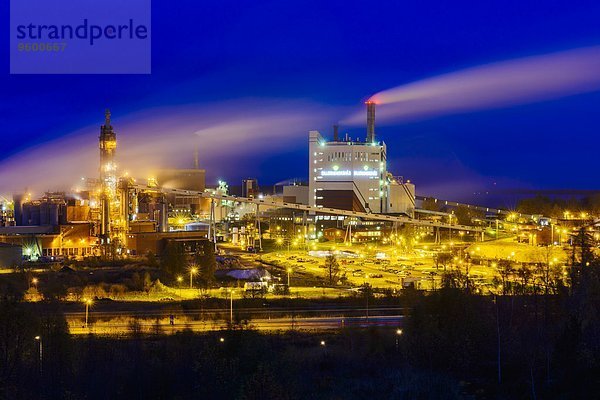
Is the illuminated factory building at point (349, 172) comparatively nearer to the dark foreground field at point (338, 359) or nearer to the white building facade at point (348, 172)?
the white building facade at point (348, 172)

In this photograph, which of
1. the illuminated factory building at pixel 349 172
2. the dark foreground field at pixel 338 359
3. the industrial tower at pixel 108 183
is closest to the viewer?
the dark foreground field at pixel 338 359

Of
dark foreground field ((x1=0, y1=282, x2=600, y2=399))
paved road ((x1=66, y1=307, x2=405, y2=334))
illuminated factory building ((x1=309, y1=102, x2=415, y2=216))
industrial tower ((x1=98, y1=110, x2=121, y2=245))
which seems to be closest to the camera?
dark foreground field ((x1=0, y1=282, x2=600, y2=399))

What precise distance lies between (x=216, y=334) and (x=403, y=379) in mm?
2734

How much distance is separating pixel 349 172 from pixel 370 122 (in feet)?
10.5

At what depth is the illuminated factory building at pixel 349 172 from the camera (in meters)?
31.7

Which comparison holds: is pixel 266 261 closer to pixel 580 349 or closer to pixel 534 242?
pixel 534 242

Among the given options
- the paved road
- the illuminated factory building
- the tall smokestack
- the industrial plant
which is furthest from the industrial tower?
the tall smokestack

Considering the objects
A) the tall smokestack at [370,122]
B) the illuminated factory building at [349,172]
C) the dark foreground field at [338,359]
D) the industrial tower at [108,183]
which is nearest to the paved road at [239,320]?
the dark foreground field at [338,359]

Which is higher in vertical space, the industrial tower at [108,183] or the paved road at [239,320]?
the industrial tower at [108,183]

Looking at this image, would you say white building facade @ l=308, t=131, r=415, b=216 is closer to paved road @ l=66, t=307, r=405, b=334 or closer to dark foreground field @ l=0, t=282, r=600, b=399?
paved road @ l=66, t=307, r=405, b=334

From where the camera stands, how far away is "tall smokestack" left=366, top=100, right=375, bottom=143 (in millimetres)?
32719

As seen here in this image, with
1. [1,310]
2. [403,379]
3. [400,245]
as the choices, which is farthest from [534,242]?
[1,310]

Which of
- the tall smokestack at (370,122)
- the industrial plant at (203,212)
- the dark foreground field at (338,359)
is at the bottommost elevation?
the dark foreground field at (338,359)

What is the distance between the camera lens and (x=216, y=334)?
27.8 ft
